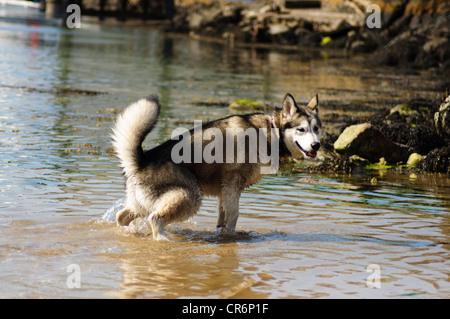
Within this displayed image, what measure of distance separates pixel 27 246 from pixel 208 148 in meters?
2.13

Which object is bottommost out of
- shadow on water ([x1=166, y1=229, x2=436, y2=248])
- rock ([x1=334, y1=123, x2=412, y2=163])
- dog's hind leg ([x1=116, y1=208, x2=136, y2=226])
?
shadow on water ([x1=166, y1=229, x2=436, y2=248])

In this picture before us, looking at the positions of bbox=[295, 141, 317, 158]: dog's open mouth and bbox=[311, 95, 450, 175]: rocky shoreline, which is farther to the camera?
bbox=[311, 95, 450, 175]: rocky shoreline

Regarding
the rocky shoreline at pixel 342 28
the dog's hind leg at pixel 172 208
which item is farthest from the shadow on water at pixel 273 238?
the rocky shoreline at pixel 342 28

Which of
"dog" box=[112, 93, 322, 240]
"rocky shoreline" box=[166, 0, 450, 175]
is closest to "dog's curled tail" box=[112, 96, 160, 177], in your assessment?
"dog" box=[112, 93, 322, 240]

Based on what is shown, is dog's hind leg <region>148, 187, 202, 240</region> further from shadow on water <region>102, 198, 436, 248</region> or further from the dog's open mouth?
the dog's open mouth

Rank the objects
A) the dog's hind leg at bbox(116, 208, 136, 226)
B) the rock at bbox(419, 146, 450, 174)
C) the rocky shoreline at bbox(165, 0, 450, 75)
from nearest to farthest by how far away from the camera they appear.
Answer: the dog's hind leg at bbox(116, 208, 136, 226)
the rock at bbox(419, 146, 450, 174)
the rocky shoreline at bbox(165, 0, 450, 75)

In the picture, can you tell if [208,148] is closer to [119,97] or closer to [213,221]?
[213,221]

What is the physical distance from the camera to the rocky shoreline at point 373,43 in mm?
12336

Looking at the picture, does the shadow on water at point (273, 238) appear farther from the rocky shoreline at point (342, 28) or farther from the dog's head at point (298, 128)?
the rocky shoreline at point (342, 28)

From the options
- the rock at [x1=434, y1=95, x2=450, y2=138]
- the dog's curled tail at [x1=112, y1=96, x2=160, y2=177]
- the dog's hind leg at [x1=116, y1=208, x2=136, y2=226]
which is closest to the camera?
the dog's curled tail at [x1=112, y1=96, x2=160, y2=177]

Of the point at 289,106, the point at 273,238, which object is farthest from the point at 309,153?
the point at 273,238

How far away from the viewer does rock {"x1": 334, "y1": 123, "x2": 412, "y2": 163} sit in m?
12.4

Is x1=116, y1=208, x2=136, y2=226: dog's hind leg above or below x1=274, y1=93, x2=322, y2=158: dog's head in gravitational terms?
below
